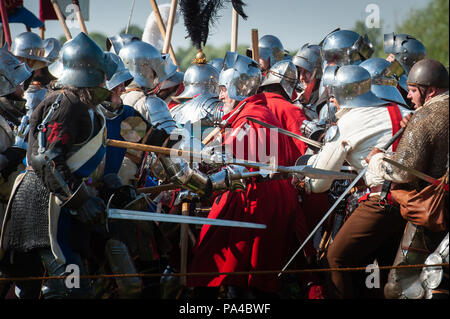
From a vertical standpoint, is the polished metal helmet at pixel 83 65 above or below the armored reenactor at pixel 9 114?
above

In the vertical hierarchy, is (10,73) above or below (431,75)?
below

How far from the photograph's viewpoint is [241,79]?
5.87 m

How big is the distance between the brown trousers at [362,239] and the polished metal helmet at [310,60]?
10.4ft

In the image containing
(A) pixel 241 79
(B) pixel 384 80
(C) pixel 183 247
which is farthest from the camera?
(B) pixel 384 80

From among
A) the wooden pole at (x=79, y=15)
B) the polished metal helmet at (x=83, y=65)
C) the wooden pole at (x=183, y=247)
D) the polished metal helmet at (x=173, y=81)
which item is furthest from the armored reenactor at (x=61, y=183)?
the wooden pole at (x=79, y=15)

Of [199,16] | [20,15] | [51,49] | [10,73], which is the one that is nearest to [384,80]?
[199,16]

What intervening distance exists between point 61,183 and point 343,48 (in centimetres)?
420

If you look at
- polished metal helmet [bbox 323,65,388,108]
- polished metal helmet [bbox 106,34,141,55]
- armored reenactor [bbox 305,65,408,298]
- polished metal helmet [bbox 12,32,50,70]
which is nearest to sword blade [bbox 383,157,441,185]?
armored reenactor [bbox 305,65,408,298]

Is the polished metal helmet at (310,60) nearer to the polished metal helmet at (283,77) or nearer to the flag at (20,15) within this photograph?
the polished metal helmet at (283,77)

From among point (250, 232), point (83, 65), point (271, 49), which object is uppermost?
point (83, 65)

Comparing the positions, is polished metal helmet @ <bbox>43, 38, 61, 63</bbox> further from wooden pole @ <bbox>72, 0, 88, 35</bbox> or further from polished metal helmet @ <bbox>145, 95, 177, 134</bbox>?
polished metal helmet @ <bbox>145, 95, 177, 134</bbox>

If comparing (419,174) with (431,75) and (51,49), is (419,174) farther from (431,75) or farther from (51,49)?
(51,49)

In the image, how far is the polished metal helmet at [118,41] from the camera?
297 inches

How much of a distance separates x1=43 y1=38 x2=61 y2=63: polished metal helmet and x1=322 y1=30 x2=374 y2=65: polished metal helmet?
3.15 m
